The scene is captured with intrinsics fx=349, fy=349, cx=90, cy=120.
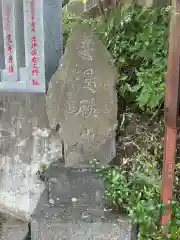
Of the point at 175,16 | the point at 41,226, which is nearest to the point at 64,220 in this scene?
the point at 41,226

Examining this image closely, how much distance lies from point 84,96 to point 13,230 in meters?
1.44

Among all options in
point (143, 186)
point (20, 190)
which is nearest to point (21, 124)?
point (20, 190)

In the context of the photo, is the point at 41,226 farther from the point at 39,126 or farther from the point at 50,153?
the point at 39,126

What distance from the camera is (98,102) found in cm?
284

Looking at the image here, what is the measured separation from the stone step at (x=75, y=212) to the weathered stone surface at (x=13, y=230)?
0.41 m

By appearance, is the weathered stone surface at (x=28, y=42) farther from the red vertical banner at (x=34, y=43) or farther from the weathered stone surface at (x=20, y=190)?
the weathered stone surface at (x=20, y=190)

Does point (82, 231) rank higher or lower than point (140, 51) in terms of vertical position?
lower

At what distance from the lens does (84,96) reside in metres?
2.85

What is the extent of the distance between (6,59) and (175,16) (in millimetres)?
1510

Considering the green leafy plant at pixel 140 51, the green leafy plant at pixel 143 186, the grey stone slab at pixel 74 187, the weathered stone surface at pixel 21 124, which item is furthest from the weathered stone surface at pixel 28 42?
the green leafy plant at pixel 143 186

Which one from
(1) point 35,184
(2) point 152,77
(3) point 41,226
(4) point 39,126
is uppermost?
(2) point 152,77

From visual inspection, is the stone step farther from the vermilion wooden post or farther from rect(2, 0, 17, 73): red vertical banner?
rect(2, 0, 17, 73): red vertical banner

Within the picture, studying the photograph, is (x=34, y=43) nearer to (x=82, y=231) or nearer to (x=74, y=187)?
(x=74, y=187)

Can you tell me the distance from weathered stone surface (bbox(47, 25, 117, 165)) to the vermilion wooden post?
560 mm
